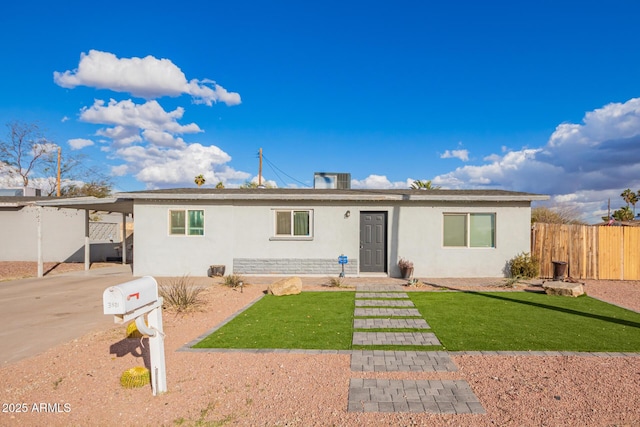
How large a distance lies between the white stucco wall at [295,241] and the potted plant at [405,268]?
22 cm

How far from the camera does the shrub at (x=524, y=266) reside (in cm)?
1173

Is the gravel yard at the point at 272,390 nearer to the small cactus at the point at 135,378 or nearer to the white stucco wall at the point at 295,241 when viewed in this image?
the small cactus at the point at 135,378

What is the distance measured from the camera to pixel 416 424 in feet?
10.5

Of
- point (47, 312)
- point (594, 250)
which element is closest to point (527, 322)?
point (594, 250)

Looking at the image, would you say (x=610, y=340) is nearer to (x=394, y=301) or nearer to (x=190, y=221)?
(x=394, y=301)

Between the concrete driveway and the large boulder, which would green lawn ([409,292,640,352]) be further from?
the concrete driveway

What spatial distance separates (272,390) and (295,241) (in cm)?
848

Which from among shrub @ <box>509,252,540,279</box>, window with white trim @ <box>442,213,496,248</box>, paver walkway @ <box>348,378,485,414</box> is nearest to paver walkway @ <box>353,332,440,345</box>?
paver walkway @ <box>348,378,485,414</box>

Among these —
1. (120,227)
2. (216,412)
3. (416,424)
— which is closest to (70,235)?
(120,227)

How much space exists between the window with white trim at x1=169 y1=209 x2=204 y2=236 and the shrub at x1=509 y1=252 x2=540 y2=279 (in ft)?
35.9

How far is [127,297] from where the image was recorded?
3324 mm

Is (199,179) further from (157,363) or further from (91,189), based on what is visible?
(157,363)

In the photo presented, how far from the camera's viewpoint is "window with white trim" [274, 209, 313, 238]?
12.4 m

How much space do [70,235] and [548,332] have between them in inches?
773
